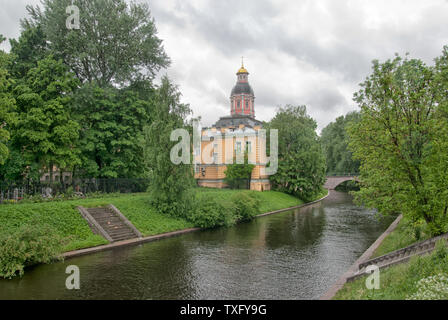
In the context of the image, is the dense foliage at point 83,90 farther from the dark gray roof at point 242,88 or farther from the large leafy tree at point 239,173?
the dark gray roof at point 242,88

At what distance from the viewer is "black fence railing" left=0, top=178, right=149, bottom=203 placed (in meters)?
23.4

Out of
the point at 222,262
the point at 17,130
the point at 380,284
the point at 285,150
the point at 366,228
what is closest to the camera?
the point at 380,284

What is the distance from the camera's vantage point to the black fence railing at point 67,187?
920 inches

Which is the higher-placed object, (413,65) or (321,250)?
(413,65)

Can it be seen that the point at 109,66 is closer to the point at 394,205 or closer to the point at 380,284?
the point at 394,205

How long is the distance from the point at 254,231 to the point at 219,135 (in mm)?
27153

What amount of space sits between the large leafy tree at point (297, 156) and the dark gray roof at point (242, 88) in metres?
17.8

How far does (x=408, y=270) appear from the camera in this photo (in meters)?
10.6

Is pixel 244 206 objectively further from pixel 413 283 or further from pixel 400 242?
pixel 413 283

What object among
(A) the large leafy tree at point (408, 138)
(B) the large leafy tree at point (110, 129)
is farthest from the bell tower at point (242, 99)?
(A) the large leafy tree at point (408, 138)

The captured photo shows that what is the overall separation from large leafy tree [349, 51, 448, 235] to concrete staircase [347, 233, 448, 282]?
5.21 feet

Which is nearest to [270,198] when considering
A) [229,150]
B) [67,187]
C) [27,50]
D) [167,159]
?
[229,150]

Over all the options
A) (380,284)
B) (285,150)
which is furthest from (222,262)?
(285,150)

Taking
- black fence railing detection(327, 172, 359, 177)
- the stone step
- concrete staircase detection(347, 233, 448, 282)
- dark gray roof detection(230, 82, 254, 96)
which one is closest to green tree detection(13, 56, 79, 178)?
the stone step
